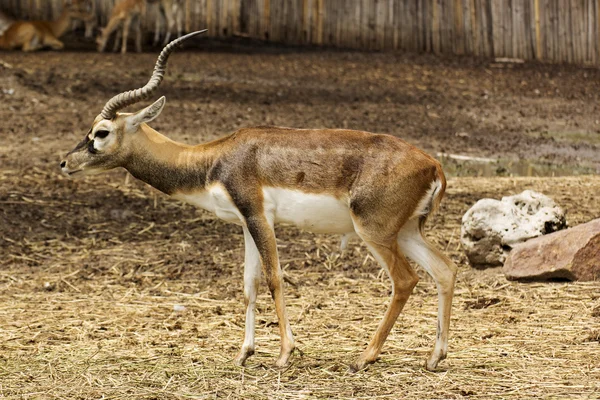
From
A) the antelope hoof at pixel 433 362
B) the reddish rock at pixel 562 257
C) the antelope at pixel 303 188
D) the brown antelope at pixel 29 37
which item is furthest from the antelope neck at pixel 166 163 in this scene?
the brown antelope at pixel 29 37

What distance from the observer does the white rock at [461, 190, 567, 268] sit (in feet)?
26.2

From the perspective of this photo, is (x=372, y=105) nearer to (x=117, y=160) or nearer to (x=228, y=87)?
Answer: (x=228, y=87)

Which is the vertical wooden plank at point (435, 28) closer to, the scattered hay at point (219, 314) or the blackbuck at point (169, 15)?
the blackbuck at point (169, 15)

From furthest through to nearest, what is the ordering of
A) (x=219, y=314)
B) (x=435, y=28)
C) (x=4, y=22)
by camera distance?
(x=4, y=22) → (x=435, y=28) → (x=219, y=314)

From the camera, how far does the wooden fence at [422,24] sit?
20219 mm

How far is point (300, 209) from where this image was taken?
5.61 m

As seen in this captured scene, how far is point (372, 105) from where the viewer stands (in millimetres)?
15156

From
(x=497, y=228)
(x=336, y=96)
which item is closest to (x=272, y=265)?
(x=497, y=228)

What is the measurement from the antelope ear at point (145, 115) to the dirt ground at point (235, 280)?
1269 mm

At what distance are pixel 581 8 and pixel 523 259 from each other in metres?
13.6

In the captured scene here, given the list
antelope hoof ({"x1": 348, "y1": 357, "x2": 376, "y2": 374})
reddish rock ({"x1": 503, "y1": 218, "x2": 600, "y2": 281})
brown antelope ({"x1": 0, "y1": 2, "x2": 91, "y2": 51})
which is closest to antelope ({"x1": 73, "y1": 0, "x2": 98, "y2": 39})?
brown antelope ({"x1": 0, "y1": 2, "x2": 91, "y2": 51})

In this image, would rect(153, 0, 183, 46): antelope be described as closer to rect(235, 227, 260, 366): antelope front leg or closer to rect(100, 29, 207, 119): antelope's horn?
rect(100, 29, 207, 119): antelope's horn

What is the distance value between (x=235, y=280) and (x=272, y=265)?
88.8 inches

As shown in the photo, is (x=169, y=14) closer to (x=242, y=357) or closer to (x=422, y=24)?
(x=422, y=24)
